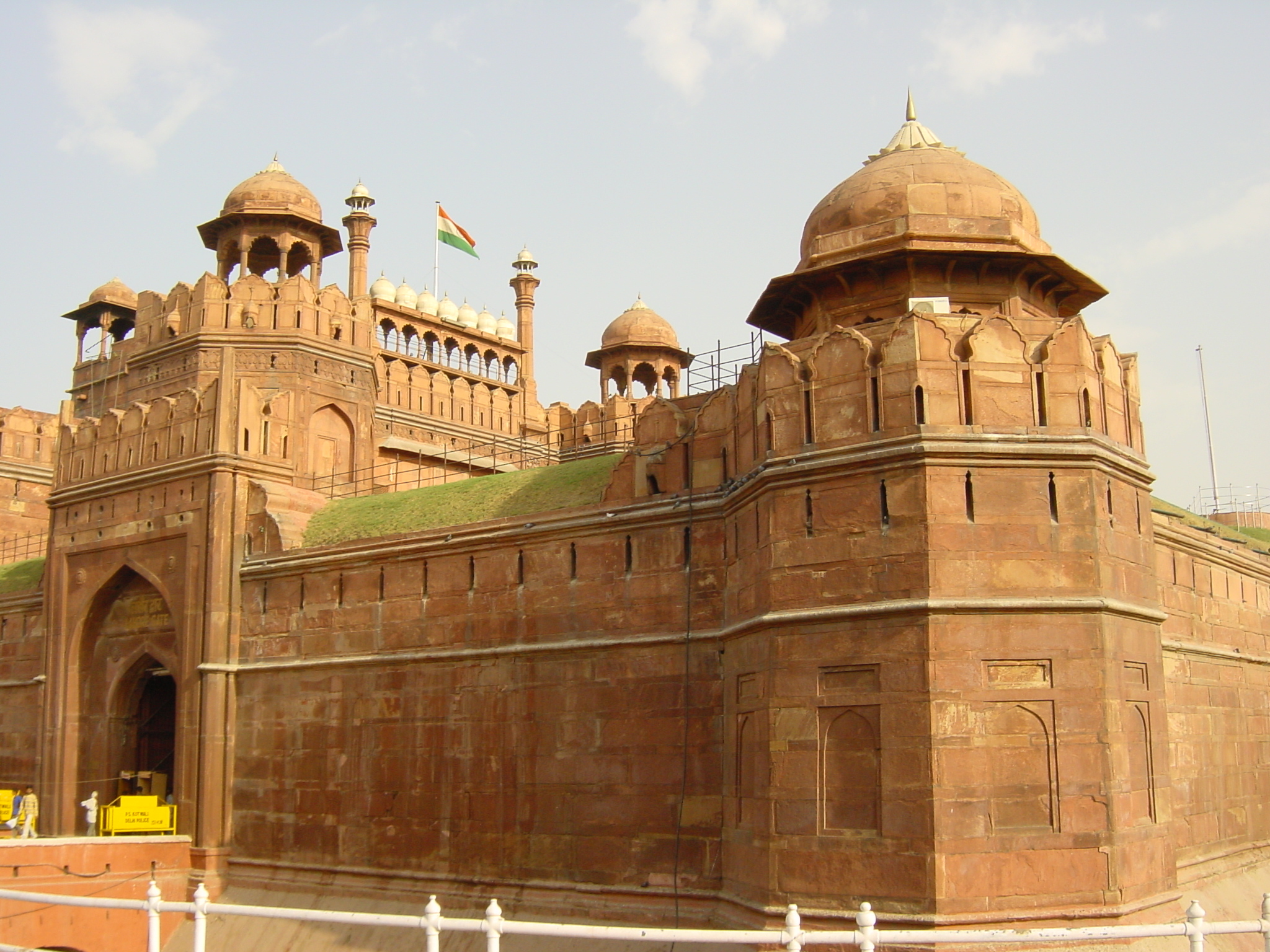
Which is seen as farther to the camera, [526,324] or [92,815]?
[526,324]

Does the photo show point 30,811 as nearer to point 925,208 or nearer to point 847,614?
point 847,614

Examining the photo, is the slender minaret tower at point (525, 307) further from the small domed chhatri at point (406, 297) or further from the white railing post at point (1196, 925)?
the white railing post at point (1196, 925)

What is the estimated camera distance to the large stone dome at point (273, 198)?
25.6 metres

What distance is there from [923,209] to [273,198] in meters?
15.4

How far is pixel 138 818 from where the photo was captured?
19938 millimetres

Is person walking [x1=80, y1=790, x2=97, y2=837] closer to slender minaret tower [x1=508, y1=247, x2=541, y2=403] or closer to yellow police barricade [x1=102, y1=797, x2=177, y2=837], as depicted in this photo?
yellow police barricade [x1=102, y1=797, x2=177, y2=837]

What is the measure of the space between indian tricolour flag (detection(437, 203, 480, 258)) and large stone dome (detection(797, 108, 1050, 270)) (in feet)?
64.6

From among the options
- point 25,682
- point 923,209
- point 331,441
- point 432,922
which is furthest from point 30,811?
point 923,209

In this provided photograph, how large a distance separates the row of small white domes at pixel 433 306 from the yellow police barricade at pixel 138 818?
1487 cm

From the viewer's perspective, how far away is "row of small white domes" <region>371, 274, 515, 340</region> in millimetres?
32469

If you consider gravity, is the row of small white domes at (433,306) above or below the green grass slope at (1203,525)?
above

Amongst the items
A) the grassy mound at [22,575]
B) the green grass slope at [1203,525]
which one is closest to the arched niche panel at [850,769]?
the green grass slope at [1203,525]

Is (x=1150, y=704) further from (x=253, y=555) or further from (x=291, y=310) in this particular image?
(x=291, y=310)

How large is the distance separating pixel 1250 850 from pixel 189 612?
1534 cm
